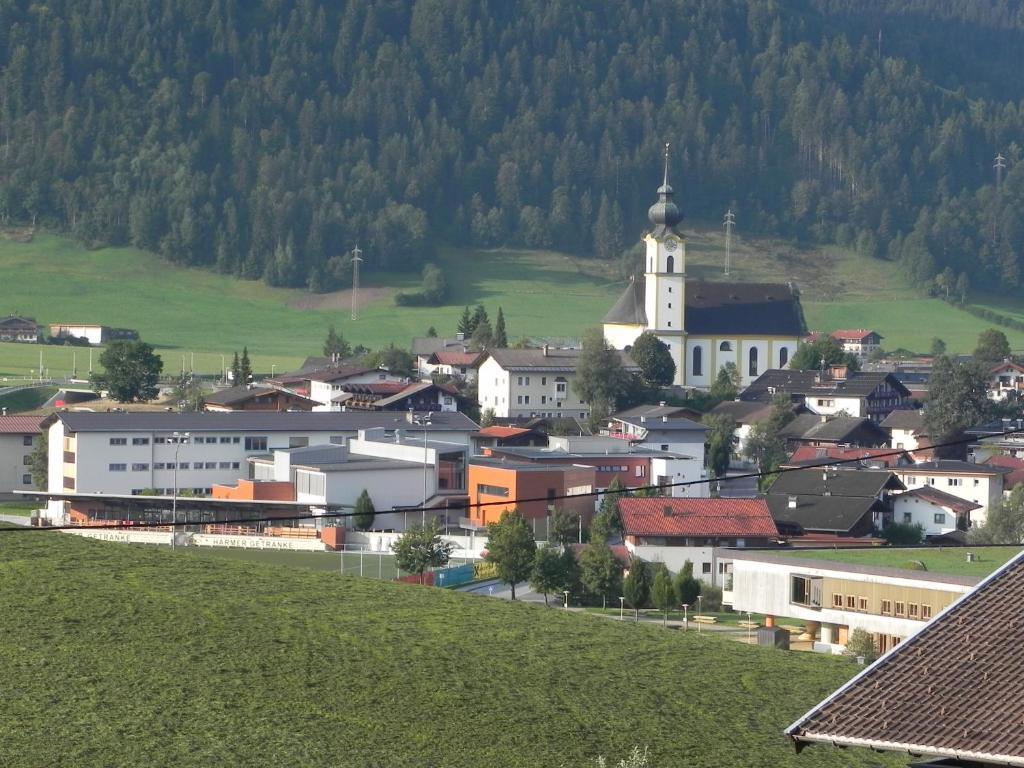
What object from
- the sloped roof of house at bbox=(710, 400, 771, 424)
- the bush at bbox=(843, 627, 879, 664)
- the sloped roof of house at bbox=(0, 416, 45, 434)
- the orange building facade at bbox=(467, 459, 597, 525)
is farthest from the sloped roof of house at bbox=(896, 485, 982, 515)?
the sloped roof of house at bbox=(0, 416, 45, 434)

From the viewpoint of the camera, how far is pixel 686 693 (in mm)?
23781

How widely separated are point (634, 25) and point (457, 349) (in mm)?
109439

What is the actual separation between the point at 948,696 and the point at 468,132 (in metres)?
161

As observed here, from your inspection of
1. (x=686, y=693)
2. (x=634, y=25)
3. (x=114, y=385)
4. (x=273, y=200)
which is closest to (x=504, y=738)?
Answer: (x=686, y=693)

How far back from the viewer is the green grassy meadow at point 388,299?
375 feet

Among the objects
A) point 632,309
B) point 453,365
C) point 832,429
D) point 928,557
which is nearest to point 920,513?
point 928,557

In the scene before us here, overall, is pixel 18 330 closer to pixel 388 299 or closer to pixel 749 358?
pixel 388 299

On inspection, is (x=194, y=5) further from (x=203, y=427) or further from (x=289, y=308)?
(x=203, y=427)

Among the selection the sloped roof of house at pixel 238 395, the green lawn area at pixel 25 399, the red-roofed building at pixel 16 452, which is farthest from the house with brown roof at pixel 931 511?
the green lawn area at pixel 25 399

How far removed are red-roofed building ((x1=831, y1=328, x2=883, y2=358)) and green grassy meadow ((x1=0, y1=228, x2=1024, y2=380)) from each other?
732cm

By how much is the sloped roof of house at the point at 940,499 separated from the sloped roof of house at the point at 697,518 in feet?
23.6

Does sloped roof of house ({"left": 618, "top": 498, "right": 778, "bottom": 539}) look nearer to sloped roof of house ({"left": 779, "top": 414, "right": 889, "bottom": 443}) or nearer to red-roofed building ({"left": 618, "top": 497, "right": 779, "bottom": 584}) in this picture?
red-roofed building ({"left": 618, "top": 497, "right": 779, "bottom": 584})

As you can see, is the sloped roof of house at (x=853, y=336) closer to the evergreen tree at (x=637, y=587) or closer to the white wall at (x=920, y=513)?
the white wall at (x=920, y=513)

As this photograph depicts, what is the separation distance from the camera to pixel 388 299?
12488 cm
